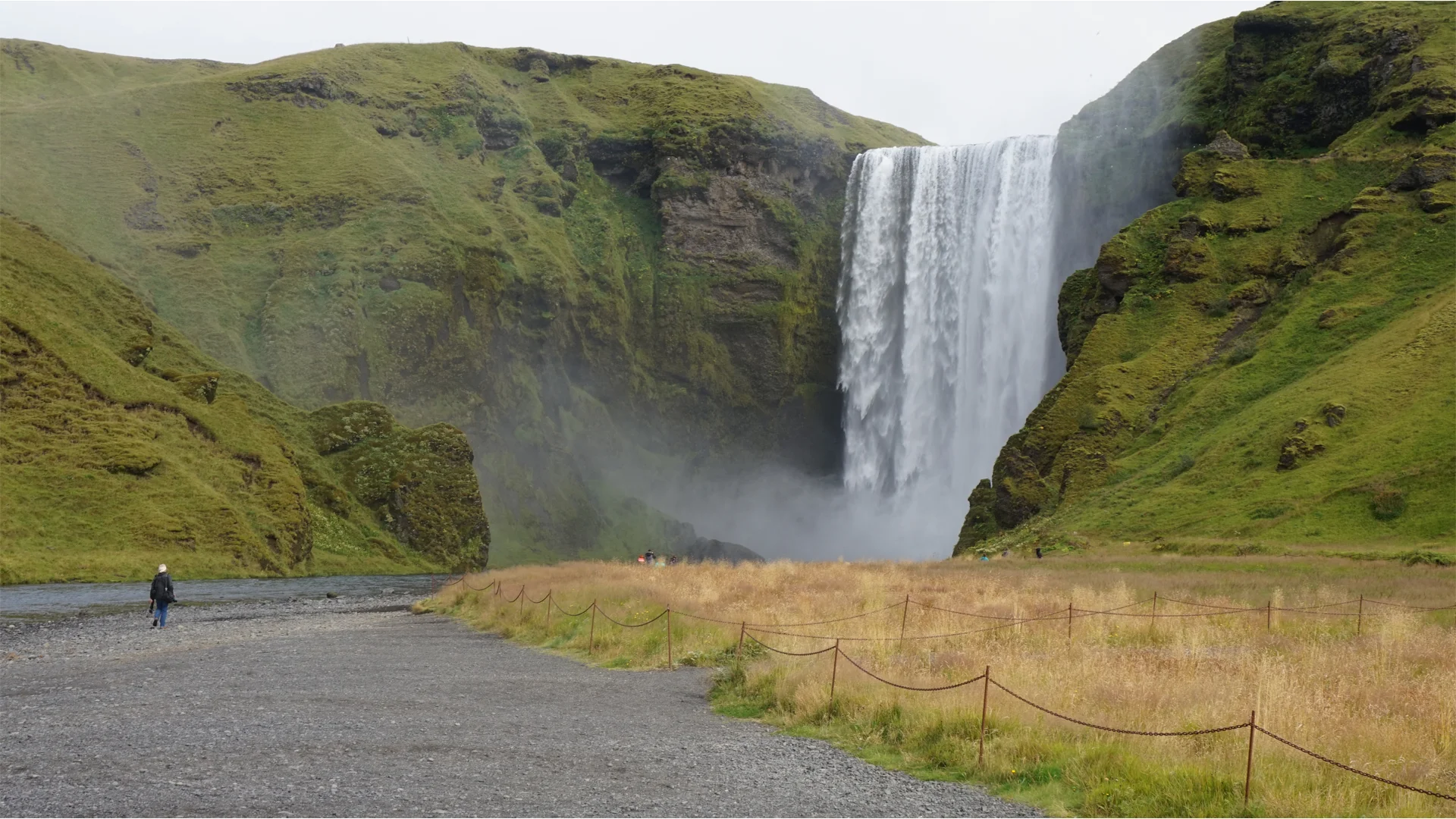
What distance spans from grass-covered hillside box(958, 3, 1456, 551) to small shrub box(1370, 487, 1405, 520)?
87mm

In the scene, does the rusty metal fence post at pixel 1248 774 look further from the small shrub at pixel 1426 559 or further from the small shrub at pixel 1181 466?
the small shrub at pixel 1181 466

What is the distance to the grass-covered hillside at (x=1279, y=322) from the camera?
44.1 meters

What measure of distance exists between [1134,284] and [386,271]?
214ft

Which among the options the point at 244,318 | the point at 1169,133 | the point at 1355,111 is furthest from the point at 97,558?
the point at 1355,111

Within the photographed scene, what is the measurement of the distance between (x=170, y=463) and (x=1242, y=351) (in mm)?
59233

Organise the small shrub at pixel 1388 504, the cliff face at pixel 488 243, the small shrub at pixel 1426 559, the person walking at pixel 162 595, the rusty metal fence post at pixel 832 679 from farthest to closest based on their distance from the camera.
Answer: the cliff face at pixel 488 243, the small shrub at pixel 1388 504, the small shrub at pixel 1426 559, the person walking at pixel 162 595, the rusty metal fence post at pixel 832 679

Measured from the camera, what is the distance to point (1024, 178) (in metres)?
83.1

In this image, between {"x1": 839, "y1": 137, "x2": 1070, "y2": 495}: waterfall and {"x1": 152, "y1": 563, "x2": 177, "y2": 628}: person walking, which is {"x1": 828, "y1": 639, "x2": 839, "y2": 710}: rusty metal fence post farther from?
{"x1": 839, "y1": 137, "x2": 1070, "y2": 495}: waterfall

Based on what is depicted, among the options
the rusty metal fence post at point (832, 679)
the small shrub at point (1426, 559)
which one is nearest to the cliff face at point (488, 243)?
the small shrub at point (1426, 559)

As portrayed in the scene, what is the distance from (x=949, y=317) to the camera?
85000 mm

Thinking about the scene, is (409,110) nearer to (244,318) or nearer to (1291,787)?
(244,318)

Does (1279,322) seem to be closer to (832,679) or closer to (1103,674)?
(1103,674)

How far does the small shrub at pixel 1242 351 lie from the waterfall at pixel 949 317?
1948cm

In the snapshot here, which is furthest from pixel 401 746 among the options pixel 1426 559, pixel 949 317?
pixel 949 317
